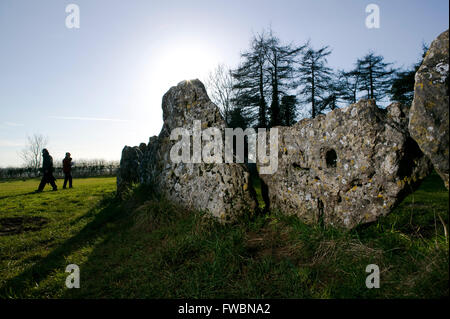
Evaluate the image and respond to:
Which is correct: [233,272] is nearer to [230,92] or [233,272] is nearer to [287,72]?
[287,72]

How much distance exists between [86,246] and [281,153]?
4.38 metres

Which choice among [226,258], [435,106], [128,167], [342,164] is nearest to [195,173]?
[226,258]

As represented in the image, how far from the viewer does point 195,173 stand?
5562 millimetres

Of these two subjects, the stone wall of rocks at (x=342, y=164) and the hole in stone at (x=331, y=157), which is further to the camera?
the hole in stone at (x=331, y=157)

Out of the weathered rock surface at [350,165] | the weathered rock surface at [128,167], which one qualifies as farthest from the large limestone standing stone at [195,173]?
the weathered rock surface at [128,167]

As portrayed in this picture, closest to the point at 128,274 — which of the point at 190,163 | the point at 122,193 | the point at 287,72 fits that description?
the point at 190,163

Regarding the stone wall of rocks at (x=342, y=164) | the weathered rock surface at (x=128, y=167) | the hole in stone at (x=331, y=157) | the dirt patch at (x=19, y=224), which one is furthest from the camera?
the weathered rock surface at (x=128, y=167)

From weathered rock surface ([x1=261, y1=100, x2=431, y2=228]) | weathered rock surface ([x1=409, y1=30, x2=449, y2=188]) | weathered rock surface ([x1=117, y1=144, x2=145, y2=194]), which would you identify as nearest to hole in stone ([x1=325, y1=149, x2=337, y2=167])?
weathered rock surface ([x1=261, y1=100, x2=431, y2=228])

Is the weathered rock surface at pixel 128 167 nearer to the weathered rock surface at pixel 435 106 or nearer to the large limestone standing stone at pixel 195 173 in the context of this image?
the large limestone standing stone at pixel 195 173

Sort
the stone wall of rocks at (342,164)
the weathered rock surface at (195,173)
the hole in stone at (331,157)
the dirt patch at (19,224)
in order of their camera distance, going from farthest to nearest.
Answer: the dirt patch at (19,224) → the weathered rock surface at (195,173) → the hole in stone at (331,157) → the stone wall of rocks at (342,164)

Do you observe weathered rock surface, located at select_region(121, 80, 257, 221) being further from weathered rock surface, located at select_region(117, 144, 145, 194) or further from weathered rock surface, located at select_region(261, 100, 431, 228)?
weathered rock surface, located at select_region(117, 144, 145, 194)

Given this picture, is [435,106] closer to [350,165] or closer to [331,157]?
[350,165]

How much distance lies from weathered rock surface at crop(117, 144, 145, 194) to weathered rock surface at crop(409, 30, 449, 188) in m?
8.20

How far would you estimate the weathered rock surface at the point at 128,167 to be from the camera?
912cm
